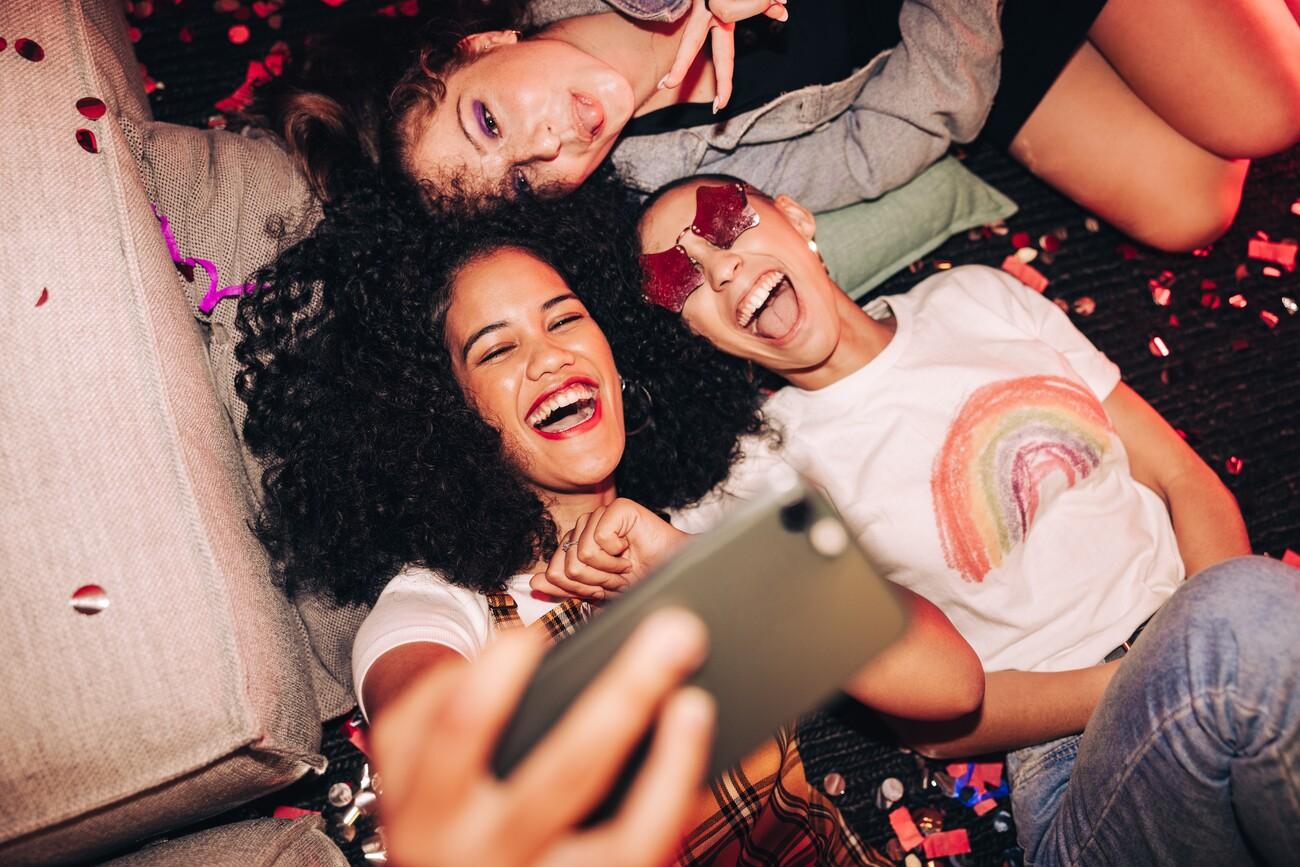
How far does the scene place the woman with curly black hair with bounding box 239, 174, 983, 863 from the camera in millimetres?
1568

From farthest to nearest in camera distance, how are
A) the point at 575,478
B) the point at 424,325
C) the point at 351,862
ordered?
1. the point at 351,862
2. the point at 424,325
3. the point at 575,478

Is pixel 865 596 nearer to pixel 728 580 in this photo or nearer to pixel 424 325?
pixel 728 580

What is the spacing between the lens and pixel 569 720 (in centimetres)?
70

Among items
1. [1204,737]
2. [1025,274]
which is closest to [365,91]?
[1025,274]

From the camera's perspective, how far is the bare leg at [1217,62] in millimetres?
2191

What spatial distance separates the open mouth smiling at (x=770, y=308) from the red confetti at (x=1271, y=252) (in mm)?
1771

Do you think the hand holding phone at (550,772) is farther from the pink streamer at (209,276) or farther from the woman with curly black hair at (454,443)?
the pink streamer at (209,276)

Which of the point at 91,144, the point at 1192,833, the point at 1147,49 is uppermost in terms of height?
the point at 1147,49

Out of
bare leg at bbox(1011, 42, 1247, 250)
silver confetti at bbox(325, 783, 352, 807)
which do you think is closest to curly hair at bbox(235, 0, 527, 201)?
silver confetti at bbox(325, 783, 352, 807)

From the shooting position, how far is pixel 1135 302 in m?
2.65

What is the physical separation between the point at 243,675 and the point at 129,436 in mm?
467

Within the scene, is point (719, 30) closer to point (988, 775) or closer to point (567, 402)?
point (567, 402)

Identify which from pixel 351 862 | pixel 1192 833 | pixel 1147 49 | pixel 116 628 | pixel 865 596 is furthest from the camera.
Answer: pixel 1147 49

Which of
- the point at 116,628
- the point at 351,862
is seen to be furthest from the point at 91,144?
the point at 351,862
